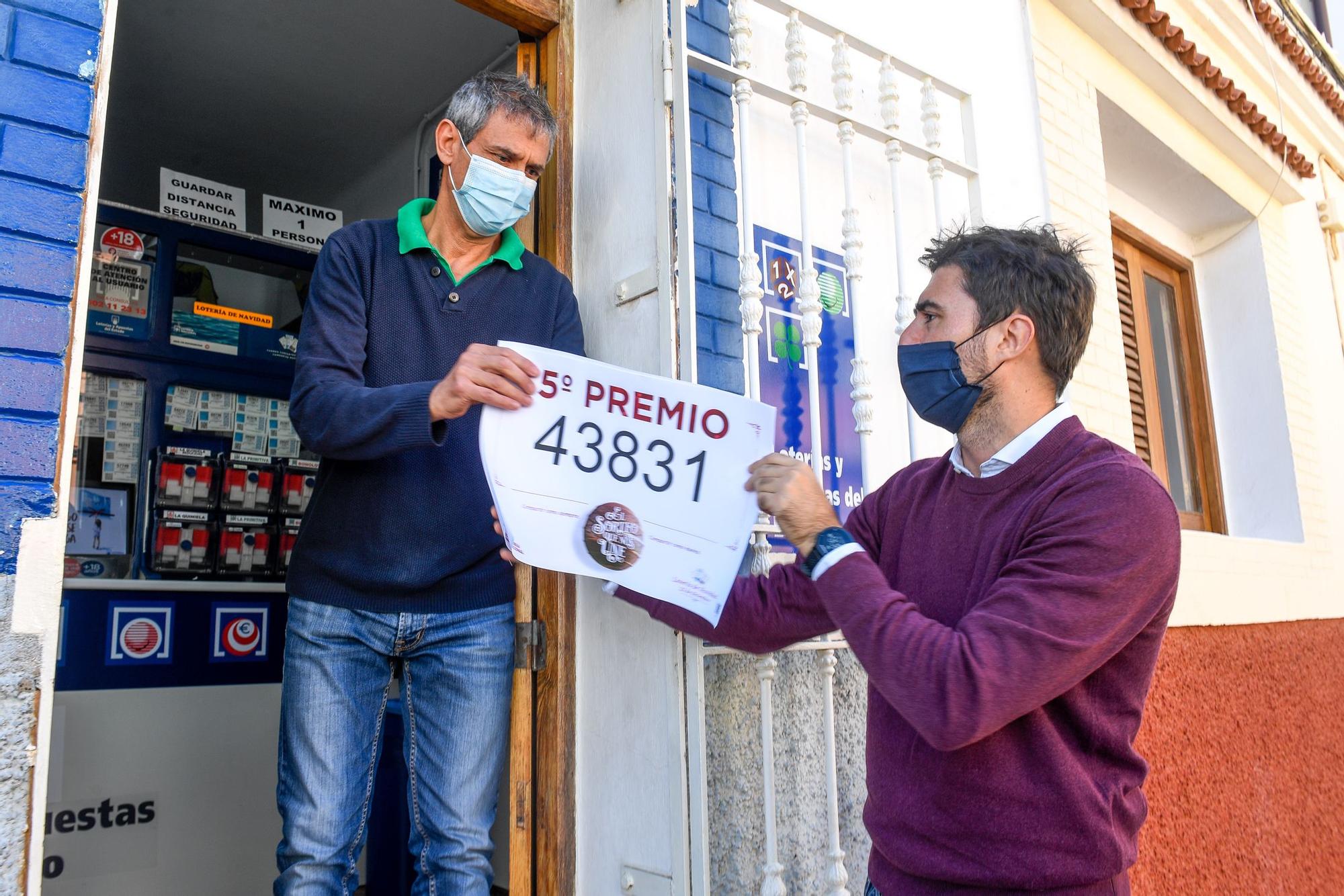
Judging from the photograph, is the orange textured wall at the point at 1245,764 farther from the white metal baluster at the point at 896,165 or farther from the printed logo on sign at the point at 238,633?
the printed logo on sign at the point at 238,633

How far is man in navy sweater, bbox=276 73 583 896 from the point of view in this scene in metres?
1.74

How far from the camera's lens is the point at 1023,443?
1.67 meters

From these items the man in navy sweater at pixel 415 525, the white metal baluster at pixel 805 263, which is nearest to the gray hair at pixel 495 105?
the man in navy sweater at pixel 415 525

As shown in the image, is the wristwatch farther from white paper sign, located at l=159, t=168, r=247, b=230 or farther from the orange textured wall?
white paper sign, located at l=159, t=168, r=247, b=230

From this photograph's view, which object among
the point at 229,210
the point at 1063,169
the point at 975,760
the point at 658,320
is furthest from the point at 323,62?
the point at 975,760

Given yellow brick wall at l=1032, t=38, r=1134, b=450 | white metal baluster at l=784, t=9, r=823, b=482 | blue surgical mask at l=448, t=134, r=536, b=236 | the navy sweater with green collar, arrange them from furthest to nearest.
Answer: yellow brick wall at l=1032, t=38, r=1134, b=450
white metal baluster at l=784, t=9, r=823, b=482
blue surgical mask at l=448, t=134, r=536, b=236
the navy sweater with green collar

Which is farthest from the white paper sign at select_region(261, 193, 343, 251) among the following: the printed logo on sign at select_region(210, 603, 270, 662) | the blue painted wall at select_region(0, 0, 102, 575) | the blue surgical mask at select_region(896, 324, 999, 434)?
the blue surgical mask at select_region(896, 324, 999, 434)

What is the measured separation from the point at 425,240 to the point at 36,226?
710mm

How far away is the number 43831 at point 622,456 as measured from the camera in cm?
167

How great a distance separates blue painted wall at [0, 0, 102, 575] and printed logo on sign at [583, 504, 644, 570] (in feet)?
2.82

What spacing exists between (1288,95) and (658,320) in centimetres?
533

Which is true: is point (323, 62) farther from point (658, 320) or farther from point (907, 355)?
point (907, 355)

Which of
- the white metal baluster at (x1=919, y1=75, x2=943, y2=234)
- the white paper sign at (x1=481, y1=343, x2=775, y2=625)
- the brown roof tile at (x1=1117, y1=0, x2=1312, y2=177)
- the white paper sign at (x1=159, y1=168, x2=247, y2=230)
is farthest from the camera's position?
the brown roof tile at (x1=1117, y1=0, x2=1312, y2=177)

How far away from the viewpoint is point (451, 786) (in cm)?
186
